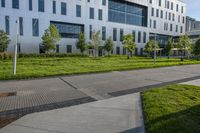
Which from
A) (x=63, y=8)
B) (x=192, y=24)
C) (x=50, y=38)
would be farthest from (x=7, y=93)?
(x=192, y=24)

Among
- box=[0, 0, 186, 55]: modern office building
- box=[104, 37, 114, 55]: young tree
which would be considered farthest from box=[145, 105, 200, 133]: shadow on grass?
box=[104, 37, 114, 55]: young tree

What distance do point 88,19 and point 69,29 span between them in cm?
545

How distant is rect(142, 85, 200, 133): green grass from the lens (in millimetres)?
5263

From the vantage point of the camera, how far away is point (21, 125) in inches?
214

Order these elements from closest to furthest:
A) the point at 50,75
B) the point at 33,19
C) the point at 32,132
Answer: the point at 32,132
the point at 50,75
the point at 33,19

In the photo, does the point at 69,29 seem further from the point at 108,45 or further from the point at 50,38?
the point at 50,38

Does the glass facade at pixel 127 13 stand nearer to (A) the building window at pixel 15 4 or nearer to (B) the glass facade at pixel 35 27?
(B) the glass facade at pixel 35 27

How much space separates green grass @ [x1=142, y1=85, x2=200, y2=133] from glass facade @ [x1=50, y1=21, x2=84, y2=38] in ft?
131

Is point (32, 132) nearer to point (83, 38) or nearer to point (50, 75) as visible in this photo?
point (50, 75)

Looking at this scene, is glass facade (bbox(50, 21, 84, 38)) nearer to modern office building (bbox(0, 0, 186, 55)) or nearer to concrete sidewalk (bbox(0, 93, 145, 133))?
modern office building (bbox(0, 0, 186, 55))

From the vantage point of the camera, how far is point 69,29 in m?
47.6

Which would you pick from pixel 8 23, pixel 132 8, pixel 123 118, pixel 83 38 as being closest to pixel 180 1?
pixel 132 8

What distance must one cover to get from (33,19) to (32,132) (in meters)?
40.0

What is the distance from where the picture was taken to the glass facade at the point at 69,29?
46188 mm
